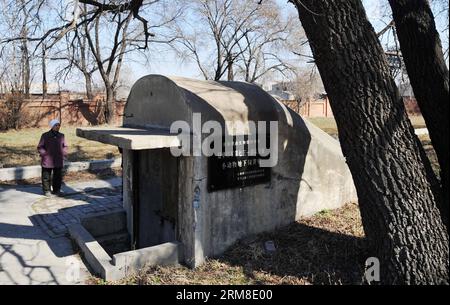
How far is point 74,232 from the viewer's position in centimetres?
629

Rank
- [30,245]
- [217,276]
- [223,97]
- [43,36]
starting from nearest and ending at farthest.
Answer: [217,276]
[223,97]
[30,245]
[43,36]

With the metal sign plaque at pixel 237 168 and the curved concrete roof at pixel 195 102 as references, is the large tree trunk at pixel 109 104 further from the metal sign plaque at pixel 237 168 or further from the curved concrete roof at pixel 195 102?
the metal sign plaque at pixel 237 168

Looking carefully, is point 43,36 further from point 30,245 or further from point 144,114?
point 30,245

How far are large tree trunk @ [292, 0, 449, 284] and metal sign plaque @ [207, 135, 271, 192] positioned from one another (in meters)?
1.90

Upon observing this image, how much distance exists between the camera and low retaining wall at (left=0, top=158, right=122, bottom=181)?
10.8m

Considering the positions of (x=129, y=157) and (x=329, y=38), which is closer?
(x=329, y=38)

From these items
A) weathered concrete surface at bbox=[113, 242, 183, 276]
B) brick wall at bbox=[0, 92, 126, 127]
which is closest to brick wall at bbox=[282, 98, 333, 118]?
brick wall at bbox=[0, 92, 126, 127]

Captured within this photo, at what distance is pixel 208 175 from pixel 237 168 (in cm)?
Result: 49

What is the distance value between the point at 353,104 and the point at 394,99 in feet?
1.34

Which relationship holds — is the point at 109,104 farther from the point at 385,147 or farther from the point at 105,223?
the point at 385,147

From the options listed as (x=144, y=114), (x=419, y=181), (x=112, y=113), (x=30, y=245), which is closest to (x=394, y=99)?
(x=419, y=181)

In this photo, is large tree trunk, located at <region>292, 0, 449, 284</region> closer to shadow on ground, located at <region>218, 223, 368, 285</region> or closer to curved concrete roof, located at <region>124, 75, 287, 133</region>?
shadow on ground, located at <region>218, 223, 368, 285</region>

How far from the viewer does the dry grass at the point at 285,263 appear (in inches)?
190

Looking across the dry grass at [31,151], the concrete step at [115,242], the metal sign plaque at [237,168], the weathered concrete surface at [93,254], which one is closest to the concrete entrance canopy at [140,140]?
the metal sign plaque at [237,168]
